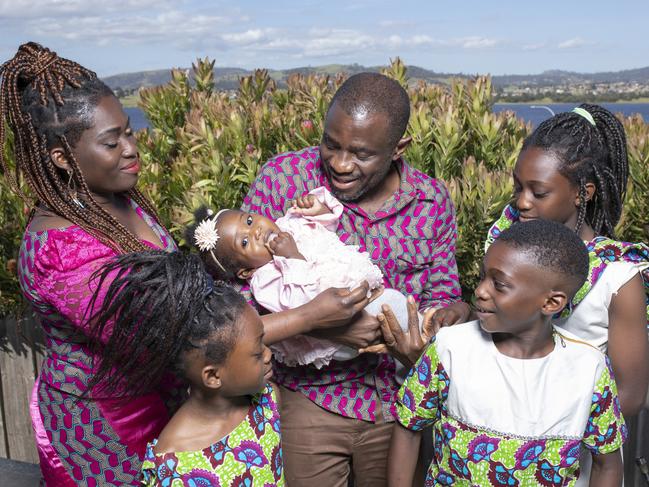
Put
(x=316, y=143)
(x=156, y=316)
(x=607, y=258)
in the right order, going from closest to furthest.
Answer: (x=156, y=316), (x=607, y=258), (x=316, y=143)

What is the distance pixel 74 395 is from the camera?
94.3 inches

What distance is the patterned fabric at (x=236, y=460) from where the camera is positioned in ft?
7.18

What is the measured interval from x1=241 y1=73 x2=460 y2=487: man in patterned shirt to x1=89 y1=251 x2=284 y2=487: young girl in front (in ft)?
2.06

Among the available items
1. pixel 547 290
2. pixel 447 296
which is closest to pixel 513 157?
pixel 447 296

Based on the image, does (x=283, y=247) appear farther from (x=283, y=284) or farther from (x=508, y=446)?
(x=508, y=446)

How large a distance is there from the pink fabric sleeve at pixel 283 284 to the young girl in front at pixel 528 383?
651 mm

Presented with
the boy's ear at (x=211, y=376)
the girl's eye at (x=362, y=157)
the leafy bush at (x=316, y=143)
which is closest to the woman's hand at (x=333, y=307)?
the boy's ear at (x=211, y=376)

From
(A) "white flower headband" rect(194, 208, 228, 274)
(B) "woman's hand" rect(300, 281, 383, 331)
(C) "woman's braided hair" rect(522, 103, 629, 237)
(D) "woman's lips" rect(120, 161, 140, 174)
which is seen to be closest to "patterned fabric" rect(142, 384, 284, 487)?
(B) "woman's hand" rect(300, 281, 383, 331)

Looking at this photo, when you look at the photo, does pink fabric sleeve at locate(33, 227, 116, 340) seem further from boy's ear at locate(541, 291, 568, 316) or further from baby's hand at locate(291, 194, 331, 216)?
boy's ear at locate(541, 291, 568, 316)

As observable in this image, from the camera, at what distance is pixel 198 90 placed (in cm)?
622

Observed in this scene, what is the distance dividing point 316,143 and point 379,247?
1.76 m

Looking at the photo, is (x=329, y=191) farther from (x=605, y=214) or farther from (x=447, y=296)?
(x=605, y=214)

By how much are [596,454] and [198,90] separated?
16.0 feet

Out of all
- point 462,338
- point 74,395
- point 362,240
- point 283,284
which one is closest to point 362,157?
point 362,240
